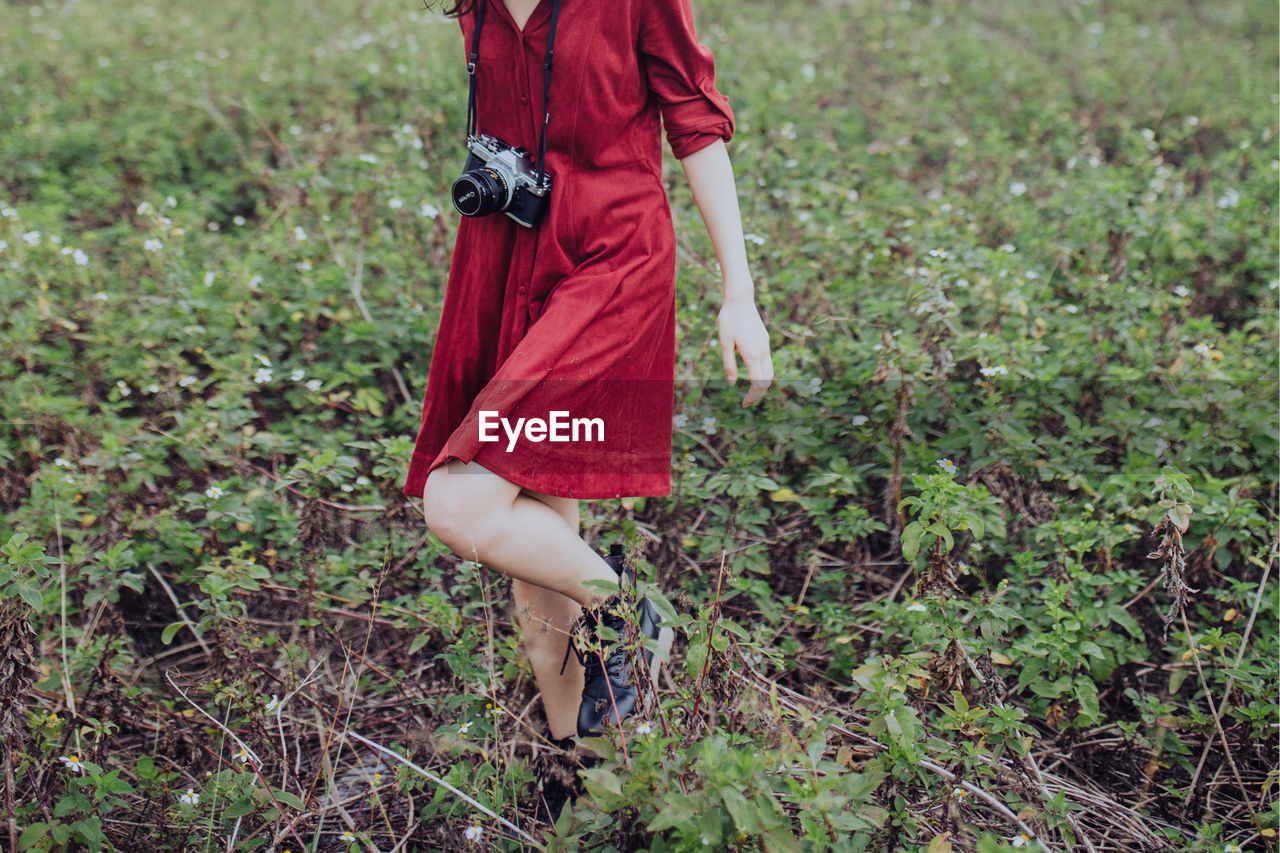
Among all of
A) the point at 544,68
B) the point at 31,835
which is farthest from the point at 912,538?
the point at 31,835

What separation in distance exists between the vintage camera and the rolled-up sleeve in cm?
28

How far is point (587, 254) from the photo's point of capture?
199cm

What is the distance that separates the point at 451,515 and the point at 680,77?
0.96m

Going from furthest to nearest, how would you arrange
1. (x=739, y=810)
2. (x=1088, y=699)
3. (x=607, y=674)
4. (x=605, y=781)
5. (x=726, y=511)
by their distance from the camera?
(x=726, y=511) → (x=1088, y=699) → (x=607, y=674) → (x=605, y=781) → (x=739, y=810)

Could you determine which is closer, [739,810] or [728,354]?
[739,810]

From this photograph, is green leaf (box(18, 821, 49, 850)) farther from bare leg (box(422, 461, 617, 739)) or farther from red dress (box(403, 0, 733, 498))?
red dress (box(403, 0, 733, 498))

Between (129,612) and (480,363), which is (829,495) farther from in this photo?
(129,612)

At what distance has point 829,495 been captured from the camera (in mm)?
2992

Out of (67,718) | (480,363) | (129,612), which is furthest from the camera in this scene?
(129,612)

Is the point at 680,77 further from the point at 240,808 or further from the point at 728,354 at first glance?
the point at 240,808

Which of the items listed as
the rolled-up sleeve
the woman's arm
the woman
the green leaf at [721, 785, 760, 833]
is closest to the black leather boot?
the woman

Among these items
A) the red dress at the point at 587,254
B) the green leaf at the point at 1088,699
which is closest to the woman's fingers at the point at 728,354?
the red dress at the point at 587,254

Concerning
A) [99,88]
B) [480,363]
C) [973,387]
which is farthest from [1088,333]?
[99,88]

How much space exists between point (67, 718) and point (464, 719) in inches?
36.8
